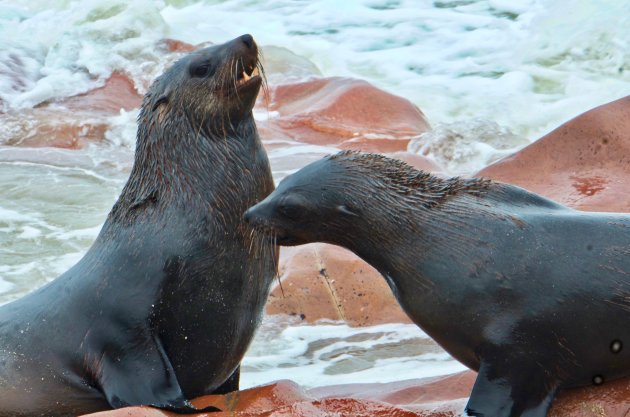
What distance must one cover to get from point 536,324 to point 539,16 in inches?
761

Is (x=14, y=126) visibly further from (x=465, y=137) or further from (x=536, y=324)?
(x=536, y=324)

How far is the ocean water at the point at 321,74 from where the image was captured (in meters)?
9.04

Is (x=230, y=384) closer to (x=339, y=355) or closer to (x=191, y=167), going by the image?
(x=191, y=167)

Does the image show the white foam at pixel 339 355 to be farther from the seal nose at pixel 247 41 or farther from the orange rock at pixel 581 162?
the seal nose at pixel 247 41

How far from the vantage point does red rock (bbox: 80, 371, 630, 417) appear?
5.25 metres

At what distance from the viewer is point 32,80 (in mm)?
18781

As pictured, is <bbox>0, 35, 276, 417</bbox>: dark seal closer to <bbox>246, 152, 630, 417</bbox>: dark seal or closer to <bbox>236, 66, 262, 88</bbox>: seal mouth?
<bbox>236, 66, 262, 88</bbox>: seal mouth

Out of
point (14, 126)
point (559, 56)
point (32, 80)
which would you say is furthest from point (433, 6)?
point (14, 126)

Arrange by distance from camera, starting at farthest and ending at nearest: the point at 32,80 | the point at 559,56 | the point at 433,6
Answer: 1. the point at 433,6
2. the point at 559,56
3. the point at 32,80

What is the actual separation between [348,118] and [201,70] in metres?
8.91

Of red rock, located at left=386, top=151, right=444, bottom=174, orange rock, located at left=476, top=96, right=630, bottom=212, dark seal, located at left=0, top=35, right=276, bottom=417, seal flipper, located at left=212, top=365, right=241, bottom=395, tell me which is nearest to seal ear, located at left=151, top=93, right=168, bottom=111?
dark seal, located at left=0, top=35, right=276, bottom=417

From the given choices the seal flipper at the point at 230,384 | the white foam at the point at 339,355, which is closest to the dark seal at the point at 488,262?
the seal flipper at the point at 230,384

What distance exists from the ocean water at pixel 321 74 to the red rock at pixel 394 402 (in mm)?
1266

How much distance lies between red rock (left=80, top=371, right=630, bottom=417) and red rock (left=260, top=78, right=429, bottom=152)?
8011 millimetres
